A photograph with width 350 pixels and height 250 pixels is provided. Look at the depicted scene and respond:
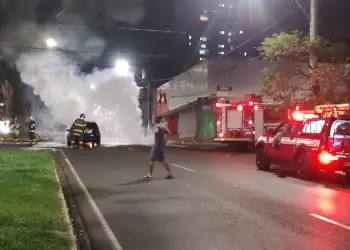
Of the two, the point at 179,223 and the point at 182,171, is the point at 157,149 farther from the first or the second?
the point at 179,223

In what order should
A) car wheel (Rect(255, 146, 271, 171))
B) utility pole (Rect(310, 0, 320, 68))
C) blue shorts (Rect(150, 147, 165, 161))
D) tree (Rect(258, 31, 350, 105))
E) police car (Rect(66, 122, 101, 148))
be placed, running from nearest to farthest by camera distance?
blue shorts (Rect(150, 147, 165, 161)), car wheel (Rect(255, 146, 271, 171)), tree (Rect(258, 31, 350, 105)), utility pole (Rect(310, 0, 320, 68)), police car (Rect(66, 122, 101, 148))

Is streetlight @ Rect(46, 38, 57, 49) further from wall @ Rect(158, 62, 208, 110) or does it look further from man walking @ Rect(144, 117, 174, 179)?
man walking @ Rect(144, 117, 174, 179)

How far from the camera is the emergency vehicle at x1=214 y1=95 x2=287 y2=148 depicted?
24562 millimetres

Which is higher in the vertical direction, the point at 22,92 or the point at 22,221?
the point at 22,92

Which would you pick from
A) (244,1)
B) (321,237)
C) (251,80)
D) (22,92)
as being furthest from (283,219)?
(22,92)

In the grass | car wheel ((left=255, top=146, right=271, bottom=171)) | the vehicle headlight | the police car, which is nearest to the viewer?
the grass

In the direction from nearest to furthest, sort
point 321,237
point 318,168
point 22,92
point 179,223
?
point 321,237, point 179,223, point 318,168, point 22,92

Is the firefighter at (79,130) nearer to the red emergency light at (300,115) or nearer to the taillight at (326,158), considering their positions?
the red emergency light at (300,115)

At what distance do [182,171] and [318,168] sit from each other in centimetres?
406

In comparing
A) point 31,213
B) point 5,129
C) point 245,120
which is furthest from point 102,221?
point 5,129

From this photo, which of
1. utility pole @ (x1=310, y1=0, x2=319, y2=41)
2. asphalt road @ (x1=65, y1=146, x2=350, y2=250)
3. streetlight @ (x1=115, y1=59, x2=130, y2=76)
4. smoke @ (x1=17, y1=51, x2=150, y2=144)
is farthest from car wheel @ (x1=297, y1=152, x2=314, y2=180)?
streetlight @ (x1=115, y1=59, x2=130, y2=76)

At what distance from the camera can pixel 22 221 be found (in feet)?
23.0

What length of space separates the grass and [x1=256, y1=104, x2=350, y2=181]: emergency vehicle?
669 cm

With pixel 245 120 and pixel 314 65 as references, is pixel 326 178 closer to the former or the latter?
pixel 314 65
